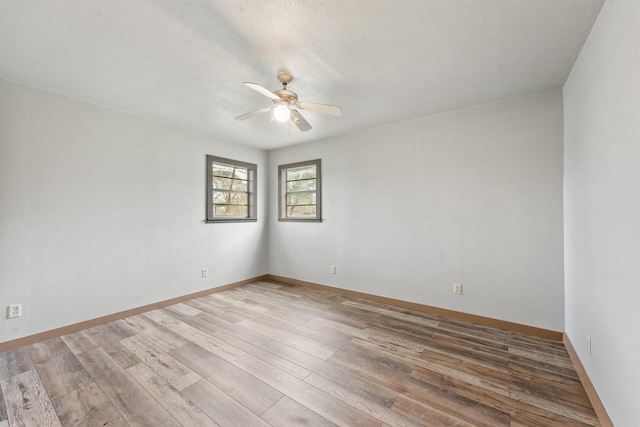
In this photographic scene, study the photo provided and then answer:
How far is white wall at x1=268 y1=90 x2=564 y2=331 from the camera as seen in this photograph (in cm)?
263

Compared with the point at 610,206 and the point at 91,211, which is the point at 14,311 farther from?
the point at 610,206

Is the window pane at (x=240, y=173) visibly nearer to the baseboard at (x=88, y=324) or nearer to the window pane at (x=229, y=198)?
the window pane at (x=229, y=198)

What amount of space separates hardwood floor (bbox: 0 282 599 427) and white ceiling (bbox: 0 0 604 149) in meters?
2.52

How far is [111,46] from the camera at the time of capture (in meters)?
1.93

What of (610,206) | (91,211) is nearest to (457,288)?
(610,206)

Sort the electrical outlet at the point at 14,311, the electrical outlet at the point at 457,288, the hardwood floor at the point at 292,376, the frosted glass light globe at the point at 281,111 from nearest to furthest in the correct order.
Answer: the hardwood floor at the point at 292,376
the frosted glass light globe at the point at 281,111
the electrical outlet at the point at 14,311
the electrical outlet at the point at 457,288

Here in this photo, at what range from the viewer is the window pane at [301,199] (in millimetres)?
4602

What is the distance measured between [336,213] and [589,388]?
314 cm

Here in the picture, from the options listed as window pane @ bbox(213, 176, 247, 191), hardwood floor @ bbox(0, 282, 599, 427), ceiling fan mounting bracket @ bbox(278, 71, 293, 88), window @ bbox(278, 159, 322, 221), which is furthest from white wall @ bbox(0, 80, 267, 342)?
ceiling fan mounting bracket @ bbox(278, 71, 293, 88)

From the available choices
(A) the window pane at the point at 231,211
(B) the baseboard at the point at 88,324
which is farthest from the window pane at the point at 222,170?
(B) the baseboard at the point at 88,324

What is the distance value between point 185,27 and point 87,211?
239 cm

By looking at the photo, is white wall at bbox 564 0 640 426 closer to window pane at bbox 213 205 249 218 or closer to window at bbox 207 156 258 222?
window at bbox 207 156 258 222

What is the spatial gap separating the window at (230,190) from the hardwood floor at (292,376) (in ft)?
6.12

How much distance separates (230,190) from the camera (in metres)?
4.51
